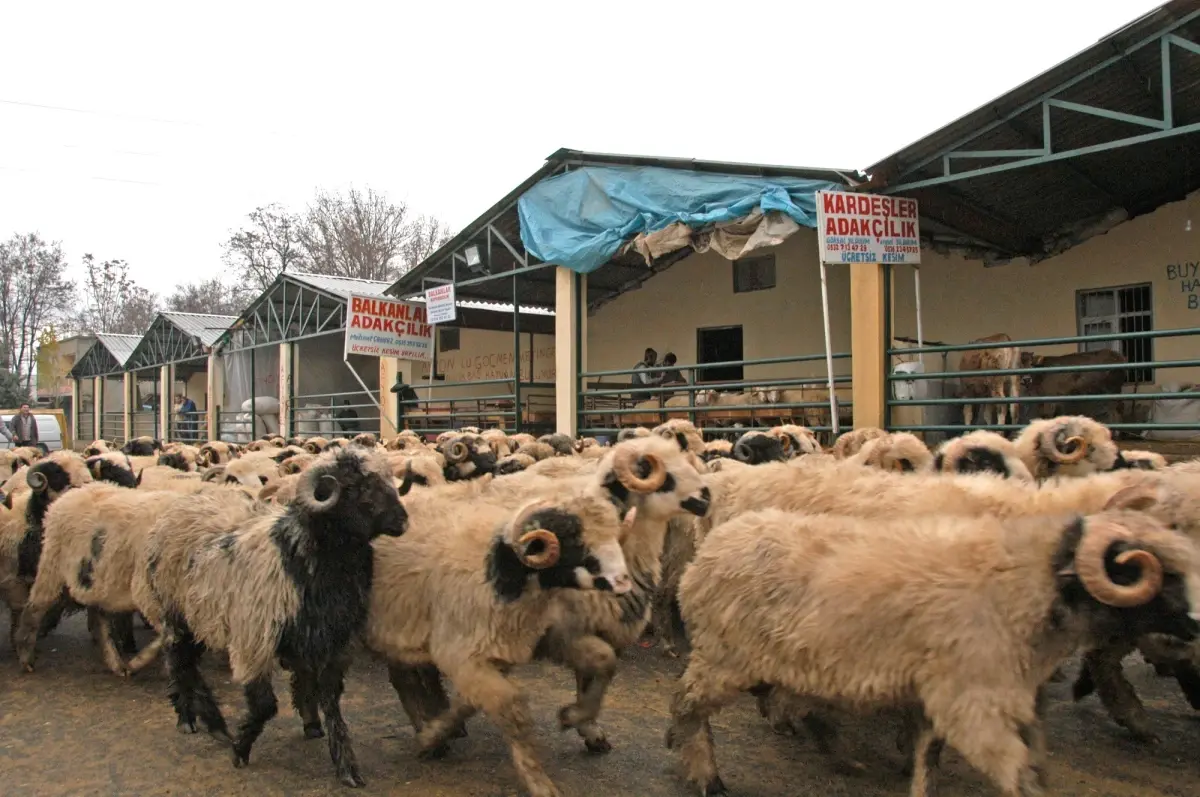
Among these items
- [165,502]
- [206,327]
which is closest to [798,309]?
[165,502]

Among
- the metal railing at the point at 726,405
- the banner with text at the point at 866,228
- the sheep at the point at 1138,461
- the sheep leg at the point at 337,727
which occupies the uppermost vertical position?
the banner with text at the point at 866,228

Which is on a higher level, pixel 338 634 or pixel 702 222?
pixel 702 222

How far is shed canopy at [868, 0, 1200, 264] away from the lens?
9.04m

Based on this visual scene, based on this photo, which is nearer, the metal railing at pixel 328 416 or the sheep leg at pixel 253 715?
the sheep leg at pixel 253 715

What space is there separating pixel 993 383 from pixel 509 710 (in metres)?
11.3

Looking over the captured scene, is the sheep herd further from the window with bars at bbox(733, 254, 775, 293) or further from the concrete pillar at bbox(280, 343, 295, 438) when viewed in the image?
the concrete pillar at bbox(280, 343, 295, 438)

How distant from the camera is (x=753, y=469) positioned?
6555mm

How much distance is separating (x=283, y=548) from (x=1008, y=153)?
9004 millimetres

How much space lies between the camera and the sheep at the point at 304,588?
15.4ft

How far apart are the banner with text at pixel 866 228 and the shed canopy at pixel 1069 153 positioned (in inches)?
10.4

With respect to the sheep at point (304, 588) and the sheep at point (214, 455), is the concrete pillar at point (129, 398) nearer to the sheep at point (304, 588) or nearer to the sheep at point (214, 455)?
the sheep at point (214, 455)

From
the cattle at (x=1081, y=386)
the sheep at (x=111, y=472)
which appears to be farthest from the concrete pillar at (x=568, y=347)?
the sheep at (x=111, y=472)

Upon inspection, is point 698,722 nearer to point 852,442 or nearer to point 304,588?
point 304,588

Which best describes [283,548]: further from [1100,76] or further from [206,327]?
[206,327]
